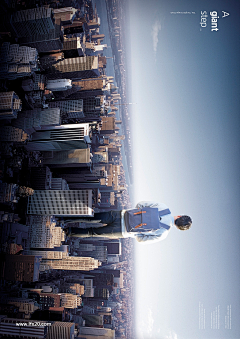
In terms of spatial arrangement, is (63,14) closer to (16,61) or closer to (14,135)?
(16,61)

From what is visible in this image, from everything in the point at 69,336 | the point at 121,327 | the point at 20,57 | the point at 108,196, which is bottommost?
the point at 121,327

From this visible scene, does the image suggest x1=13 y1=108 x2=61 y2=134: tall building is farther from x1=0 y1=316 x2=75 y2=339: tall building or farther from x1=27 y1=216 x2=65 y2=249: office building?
x1=0 y1=316 x2=75 y2=339: tall building

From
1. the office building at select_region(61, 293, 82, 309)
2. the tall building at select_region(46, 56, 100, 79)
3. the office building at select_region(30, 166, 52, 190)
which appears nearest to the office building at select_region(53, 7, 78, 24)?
the tall building at select_region(46, 56, 100, 79)

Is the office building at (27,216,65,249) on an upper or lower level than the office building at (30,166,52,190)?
lower

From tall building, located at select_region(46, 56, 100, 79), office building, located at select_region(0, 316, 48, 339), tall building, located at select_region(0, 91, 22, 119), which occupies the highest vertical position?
tall building, located at select_region(46, 56, 100, 79)

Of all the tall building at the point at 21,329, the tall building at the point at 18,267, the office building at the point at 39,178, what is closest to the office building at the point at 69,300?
the office building at the point at 39,178

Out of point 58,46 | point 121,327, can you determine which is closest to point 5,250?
point 58,46

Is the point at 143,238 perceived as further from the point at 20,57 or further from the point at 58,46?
the point at 58,46
